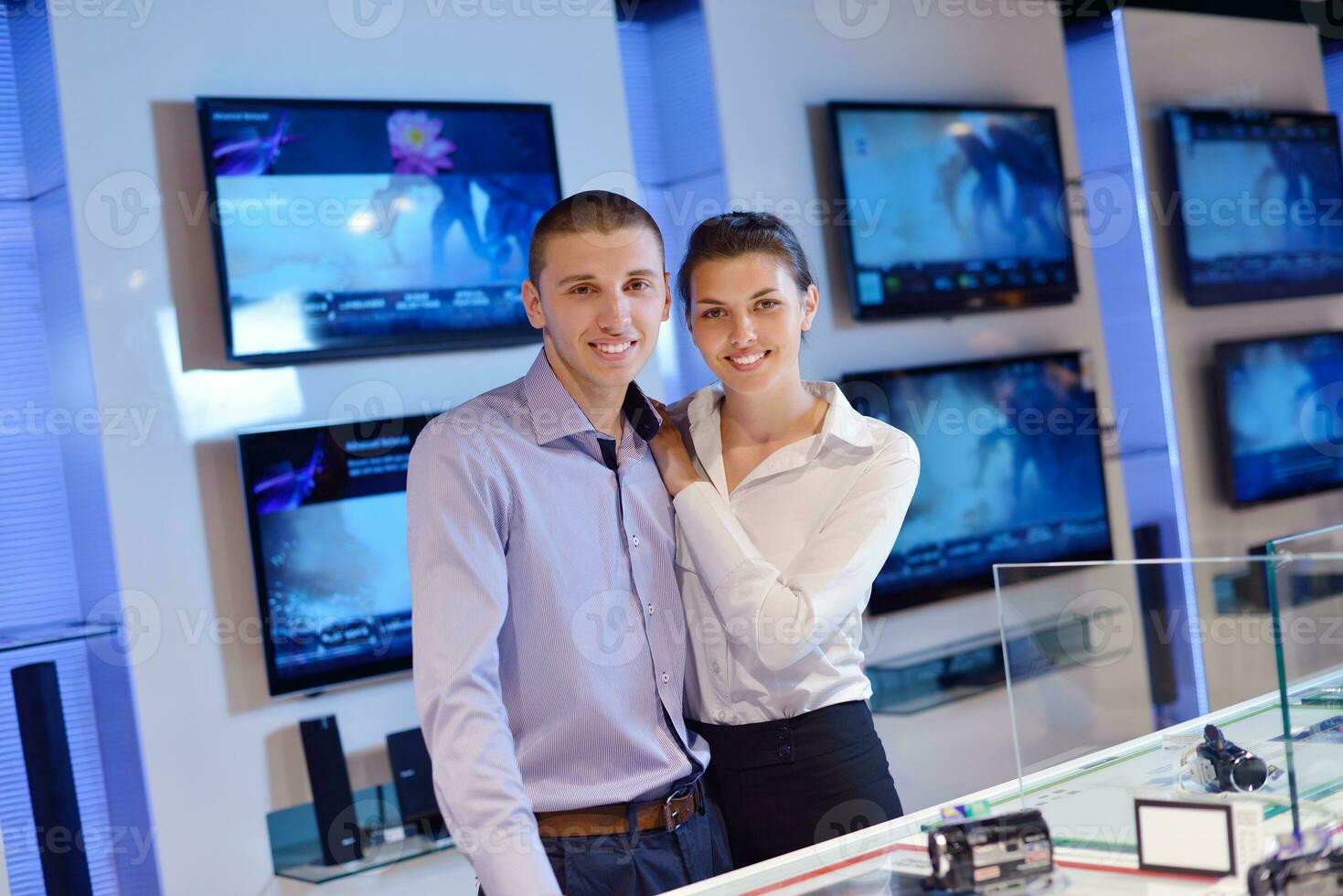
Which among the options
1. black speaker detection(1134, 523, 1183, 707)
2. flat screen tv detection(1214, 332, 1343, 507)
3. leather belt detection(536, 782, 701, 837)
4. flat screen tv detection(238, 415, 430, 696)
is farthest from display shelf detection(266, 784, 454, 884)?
flat screen tv detection(1214, 332, 1343, 507)

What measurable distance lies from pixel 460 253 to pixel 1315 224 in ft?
13.5

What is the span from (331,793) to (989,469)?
2.65 meters

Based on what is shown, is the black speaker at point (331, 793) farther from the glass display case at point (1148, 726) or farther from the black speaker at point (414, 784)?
the glass display case at point (1148, 726)

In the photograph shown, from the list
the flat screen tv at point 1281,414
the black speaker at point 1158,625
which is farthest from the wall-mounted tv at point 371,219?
the flat screen tv at point 1281,414

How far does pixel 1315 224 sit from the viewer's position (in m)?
5.96

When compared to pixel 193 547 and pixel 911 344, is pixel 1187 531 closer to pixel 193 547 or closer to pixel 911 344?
pixel 911 344

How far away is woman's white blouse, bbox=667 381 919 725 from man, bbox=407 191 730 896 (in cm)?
9

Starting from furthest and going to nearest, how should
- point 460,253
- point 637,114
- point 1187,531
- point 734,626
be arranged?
point 1187,531 → point 637,114 → point 460,253 → point 734,626

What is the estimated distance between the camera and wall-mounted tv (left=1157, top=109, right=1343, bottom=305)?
5648mm

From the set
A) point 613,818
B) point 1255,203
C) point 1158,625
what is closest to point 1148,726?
point 1158,625

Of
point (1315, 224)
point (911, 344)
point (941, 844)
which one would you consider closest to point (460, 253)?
point (911, 344)

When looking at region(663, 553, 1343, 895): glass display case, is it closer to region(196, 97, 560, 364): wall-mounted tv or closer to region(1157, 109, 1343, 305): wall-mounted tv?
region(196, 97, 560, 364): wall-mounted tv

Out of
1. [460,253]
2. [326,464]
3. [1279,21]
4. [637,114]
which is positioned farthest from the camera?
[1279,21]

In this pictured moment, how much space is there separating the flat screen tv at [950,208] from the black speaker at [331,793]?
7.44 ft
